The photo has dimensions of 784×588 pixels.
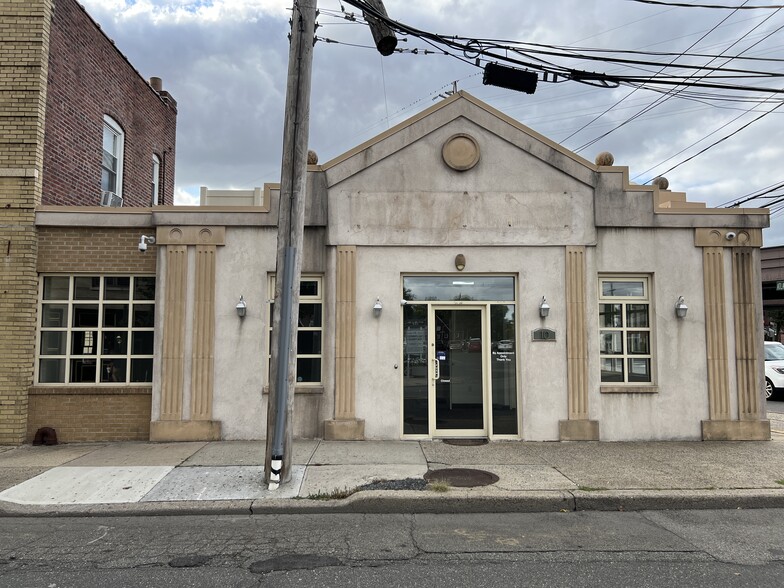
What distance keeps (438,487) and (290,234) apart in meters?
3.38

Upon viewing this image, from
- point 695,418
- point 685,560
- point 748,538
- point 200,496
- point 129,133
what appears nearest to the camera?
point 685,560

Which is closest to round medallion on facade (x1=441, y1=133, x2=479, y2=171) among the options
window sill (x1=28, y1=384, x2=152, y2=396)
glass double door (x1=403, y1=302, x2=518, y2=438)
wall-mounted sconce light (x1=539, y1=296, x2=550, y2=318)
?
glass double door (x1=403, y1=302, x2=518, y2=438)

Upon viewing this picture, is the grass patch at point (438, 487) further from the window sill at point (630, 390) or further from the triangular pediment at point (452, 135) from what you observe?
the triangular pediment at point (452, 135)

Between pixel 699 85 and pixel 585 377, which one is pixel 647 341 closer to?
pixel 585 377

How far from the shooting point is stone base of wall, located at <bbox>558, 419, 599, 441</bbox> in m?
8.87

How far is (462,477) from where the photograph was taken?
22.5 feet

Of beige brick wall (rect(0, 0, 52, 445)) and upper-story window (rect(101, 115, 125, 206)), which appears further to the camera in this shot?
upper-story window (rect(101, 115, 125, 206))

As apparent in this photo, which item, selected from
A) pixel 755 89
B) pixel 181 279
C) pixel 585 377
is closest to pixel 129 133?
pixel 181 279

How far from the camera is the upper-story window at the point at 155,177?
14.6 metres

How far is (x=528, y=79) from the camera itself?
340 inches

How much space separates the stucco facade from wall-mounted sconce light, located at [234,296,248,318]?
0.07 m

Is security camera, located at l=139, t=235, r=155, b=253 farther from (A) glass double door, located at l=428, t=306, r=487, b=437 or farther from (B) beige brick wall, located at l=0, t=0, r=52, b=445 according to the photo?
(A) glass double door, located at l=428, t=306, r=487, b=437

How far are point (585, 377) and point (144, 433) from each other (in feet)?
23.1

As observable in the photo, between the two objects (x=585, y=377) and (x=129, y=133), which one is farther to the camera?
(x=129, y=133)
